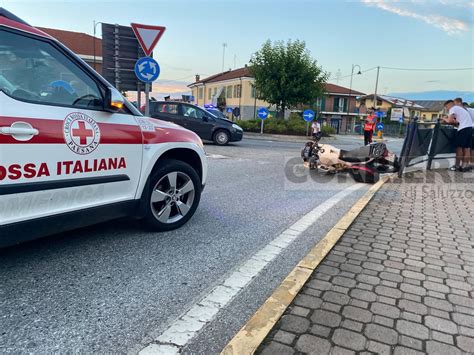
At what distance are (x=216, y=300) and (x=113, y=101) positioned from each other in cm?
186

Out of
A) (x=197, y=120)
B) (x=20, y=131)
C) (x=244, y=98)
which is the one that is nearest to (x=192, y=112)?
(x=197, y=120)

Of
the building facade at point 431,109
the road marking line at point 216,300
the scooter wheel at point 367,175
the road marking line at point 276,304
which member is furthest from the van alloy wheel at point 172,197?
the building facade at point 431,109

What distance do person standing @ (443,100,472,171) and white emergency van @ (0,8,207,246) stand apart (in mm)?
8388

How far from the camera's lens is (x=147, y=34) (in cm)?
723

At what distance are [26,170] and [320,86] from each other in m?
30.6

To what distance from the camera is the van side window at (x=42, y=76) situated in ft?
8.59

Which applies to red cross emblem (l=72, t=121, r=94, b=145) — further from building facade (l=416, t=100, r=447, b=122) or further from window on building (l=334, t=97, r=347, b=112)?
building facade (l=416, t=100, r=447, b=122)

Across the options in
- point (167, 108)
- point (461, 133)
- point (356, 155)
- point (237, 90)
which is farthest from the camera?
point (237, 90)

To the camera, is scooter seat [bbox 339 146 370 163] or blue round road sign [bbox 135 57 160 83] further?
scooter seat [bbox 339 146 370 163]

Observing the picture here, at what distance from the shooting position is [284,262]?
335cm

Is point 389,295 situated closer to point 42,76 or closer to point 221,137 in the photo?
point 42,76

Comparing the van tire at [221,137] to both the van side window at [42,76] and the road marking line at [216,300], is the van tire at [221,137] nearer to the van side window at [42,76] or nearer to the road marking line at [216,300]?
the road marking line at [216,300]

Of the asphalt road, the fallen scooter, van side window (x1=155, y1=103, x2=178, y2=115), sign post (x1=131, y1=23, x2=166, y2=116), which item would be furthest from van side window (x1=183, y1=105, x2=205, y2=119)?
the asphalt road

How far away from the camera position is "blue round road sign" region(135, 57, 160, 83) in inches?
289
